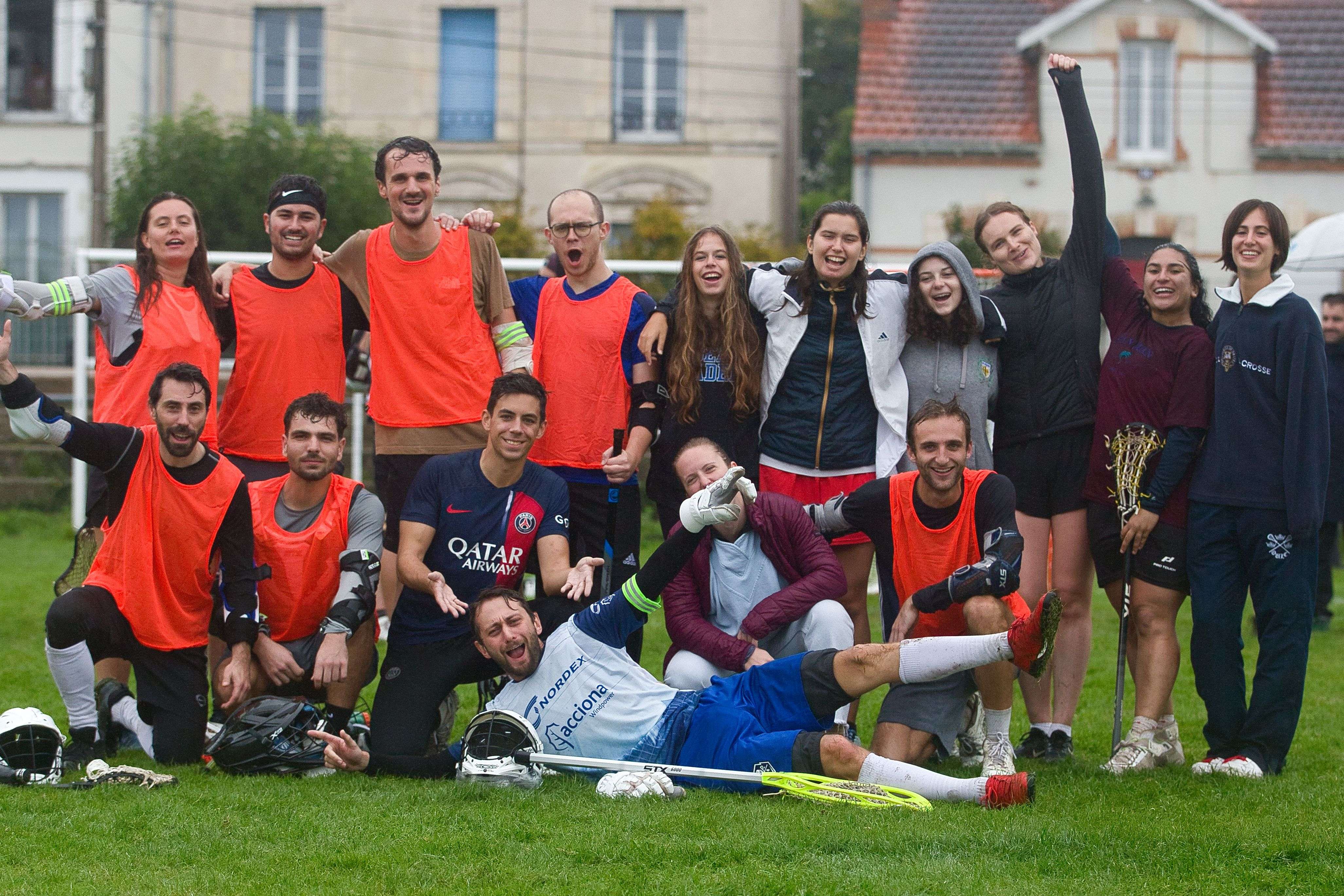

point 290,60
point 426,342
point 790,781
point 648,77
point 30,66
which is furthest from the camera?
point 30,66

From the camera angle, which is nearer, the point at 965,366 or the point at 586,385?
the point at 965,366

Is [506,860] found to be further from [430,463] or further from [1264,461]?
[1264,461]

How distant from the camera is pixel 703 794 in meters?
5.09

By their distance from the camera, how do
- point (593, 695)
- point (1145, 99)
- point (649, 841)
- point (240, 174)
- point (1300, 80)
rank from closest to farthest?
1. point (649, 841)
2. point (593, 695)
3. point (240, 174)
4. point (1300, 80)
5. point (1145, 99)

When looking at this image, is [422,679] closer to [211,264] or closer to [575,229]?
[575,229]

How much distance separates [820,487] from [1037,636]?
1494 mm

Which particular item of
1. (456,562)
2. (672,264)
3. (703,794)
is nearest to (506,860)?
(703,794)

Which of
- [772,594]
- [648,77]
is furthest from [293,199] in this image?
[648,77]

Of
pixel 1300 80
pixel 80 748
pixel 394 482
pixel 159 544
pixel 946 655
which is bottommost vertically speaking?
pixel 80 748

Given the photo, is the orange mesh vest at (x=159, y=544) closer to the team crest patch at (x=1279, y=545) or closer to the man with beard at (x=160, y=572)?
the man with beard at (x=160, y=572)

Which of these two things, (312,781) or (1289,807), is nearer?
(1289,807)

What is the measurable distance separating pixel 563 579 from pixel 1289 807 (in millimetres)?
2744

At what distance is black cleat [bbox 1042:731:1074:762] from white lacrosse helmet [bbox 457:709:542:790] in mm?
2142

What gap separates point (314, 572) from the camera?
603 centimetres
